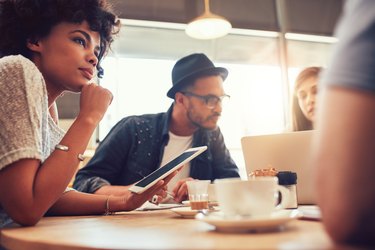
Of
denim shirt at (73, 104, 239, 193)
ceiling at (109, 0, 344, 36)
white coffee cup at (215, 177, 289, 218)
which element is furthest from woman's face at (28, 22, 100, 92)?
ceiling at (109, 0, 344, 36)

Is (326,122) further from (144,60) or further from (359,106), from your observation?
(144,60)

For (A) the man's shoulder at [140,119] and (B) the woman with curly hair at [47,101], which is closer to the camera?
(B) the woman with curly hair at [47,101]

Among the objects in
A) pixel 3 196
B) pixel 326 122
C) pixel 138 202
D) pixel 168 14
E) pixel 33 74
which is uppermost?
pixel 168 14

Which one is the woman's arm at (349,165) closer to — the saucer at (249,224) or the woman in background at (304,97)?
the saucer at (249,224)

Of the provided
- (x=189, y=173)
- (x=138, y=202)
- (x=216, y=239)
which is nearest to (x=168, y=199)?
(x=189, y=173)

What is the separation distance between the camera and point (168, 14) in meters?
4.66

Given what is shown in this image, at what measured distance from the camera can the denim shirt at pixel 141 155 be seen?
2383 mm

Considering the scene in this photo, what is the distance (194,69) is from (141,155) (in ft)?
2.42

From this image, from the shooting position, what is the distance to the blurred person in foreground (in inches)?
19.3

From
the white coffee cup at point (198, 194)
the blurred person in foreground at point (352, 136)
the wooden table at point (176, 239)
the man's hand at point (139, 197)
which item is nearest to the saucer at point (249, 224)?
the wooden table at point (176, 239)

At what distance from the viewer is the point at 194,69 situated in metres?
2.72

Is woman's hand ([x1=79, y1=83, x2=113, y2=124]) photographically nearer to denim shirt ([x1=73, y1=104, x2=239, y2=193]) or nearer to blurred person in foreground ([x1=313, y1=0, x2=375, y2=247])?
blurred person in foreground ([x1=313, y1=0, x2=375, y2=247])

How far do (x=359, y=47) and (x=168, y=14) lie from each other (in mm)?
4364

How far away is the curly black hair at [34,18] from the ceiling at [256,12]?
9.97 feet
